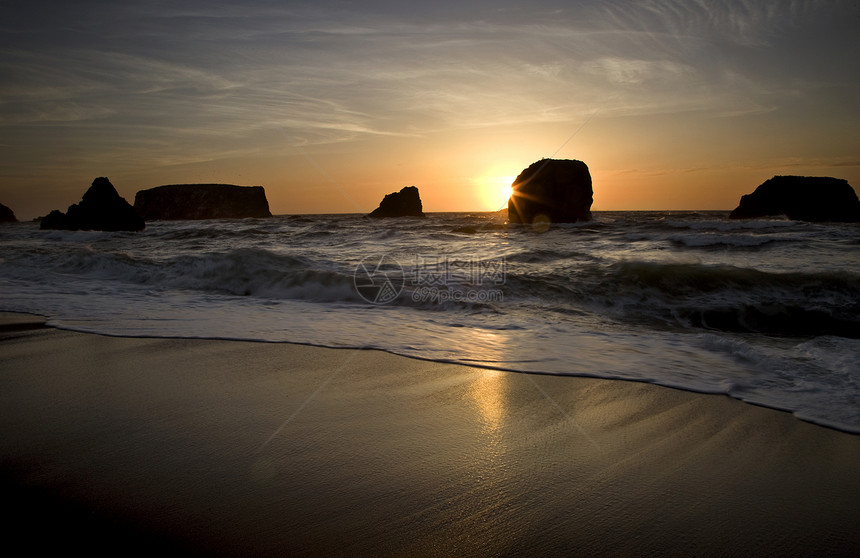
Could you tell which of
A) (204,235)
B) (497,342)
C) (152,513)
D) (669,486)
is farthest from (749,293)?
(204,235)

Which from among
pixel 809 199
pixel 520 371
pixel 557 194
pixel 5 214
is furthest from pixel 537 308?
pixel 5 214

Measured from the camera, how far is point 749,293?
23.3ft

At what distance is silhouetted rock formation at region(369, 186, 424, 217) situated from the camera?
6669 cm

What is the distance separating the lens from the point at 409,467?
1.99 meters

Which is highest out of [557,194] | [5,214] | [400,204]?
[5,214]

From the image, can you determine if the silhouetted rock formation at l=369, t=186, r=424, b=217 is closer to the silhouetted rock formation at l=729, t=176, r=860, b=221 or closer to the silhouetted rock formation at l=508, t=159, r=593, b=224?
the silhouetted rock formation at l=508, t=159, r=593, b=224

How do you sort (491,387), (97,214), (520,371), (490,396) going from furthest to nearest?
(97,214)
(520,371)
(491,387)
(490,396)

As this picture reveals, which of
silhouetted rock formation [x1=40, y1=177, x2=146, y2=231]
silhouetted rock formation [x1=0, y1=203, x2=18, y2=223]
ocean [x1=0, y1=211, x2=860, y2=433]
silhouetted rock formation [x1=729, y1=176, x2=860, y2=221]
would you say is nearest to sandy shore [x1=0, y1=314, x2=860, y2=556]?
ocean [x1=0, y1=211, x2=860, y2=433]

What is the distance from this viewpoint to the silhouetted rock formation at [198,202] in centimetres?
9450

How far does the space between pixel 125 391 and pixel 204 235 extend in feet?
64.6

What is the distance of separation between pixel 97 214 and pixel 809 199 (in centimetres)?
5065

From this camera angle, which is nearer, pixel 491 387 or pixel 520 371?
pixel 491 387

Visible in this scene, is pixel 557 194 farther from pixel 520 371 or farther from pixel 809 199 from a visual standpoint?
pixel 520 371

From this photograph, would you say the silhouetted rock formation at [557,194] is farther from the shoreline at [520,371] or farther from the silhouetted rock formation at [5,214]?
the silhouetted rock formation at [5,214]
